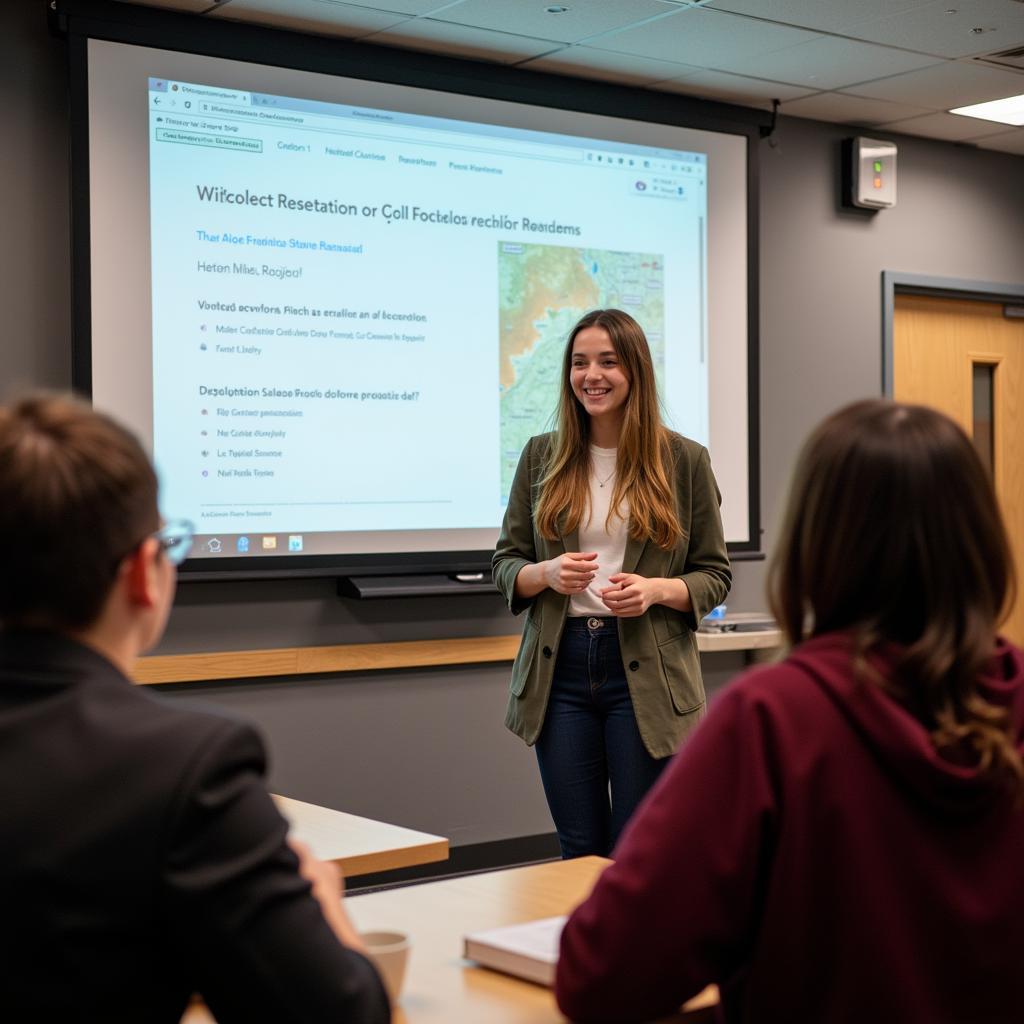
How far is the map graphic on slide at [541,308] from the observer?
4359 mm

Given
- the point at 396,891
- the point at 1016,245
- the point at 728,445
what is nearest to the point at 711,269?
the point at 728,445

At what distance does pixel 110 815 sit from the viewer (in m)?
0.90

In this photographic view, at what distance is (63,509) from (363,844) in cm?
95

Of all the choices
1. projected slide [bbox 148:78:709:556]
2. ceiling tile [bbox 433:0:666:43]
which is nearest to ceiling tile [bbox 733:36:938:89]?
projected slide [bbox 148:78:709:556]

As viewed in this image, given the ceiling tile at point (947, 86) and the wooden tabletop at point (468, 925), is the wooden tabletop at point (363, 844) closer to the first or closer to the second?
the wooden tabletop at point (468, 925)

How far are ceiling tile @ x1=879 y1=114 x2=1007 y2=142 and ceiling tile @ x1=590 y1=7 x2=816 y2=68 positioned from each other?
3.81ft

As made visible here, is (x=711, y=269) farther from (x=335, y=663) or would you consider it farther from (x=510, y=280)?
(x=335, y=663)

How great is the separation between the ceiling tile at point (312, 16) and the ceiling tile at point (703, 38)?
695 millimetres

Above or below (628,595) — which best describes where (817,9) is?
above

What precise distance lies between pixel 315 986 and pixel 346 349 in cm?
324

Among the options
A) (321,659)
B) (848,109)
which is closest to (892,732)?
(321,659)

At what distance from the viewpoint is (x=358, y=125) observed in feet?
13.3

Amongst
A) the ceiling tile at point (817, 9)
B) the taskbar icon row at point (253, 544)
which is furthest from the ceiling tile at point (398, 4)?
the taskbar icon row at point (253, 544)

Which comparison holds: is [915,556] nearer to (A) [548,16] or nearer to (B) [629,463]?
(B) [629,463]
